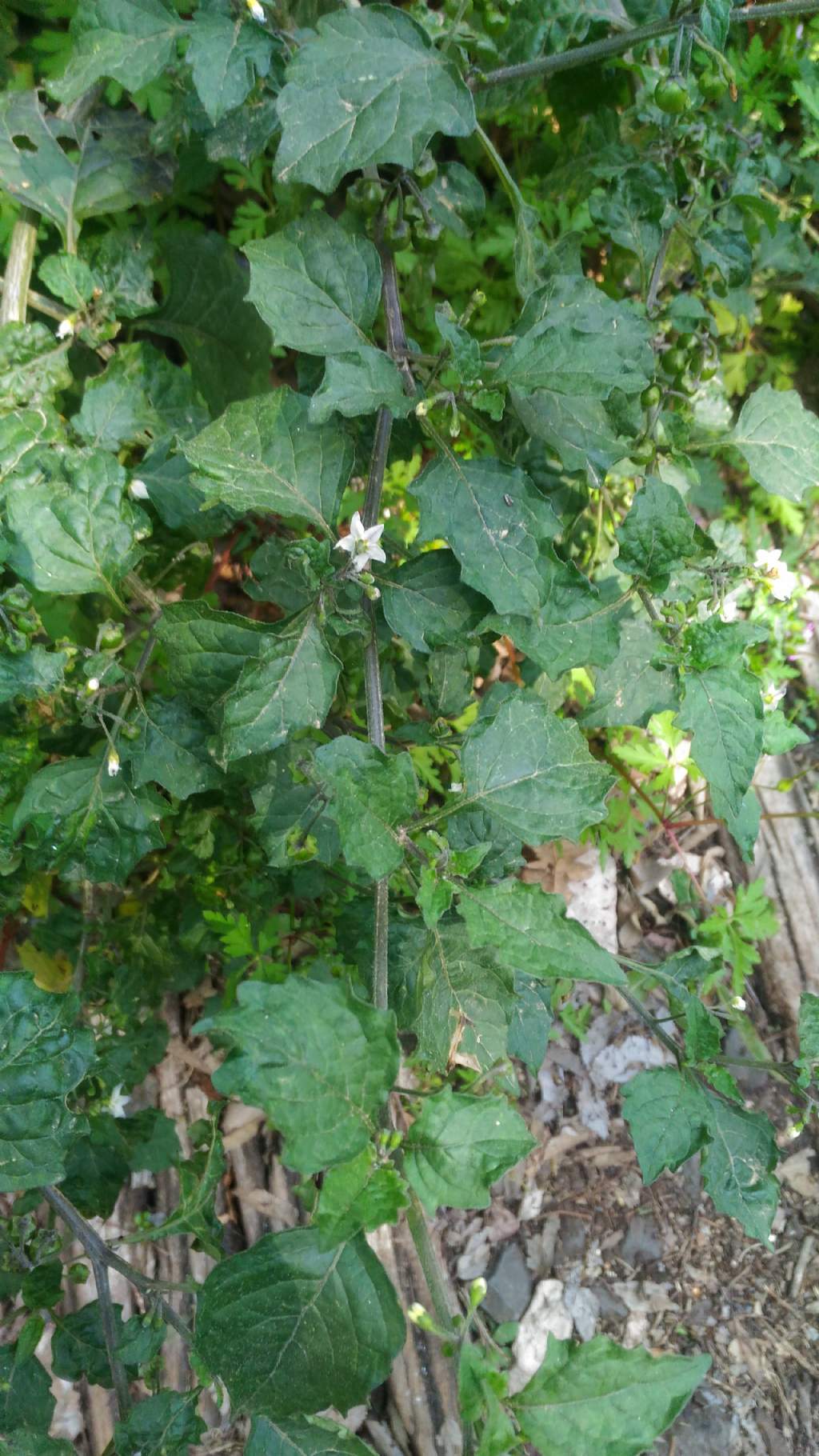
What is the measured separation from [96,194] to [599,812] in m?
1.86

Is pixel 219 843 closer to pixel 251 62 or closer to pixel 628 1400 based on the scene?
pixel 628 1400

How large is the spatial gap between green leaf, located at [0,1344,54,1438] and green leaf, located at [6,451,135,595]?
1.49 m

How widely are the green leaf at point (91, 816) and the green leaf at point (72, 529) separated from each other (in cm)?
37

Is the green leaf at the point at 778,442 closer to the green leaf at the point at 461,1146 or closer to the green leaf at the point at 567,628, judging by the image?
the green leaf at the point at 567,628

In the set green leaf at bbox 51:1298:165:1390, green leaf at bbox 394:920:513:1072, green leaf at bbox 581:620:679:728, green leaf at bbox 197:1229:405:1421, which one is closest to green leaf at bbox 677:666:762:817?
green leaf at bbox 581:620:679:728

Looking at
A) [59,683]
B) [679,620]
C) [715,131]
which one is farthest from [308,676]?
[715,131]

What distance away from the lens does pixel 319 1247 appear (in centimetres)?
134

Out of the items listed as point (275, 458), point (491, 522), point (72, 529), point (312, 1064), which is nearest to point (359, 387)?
point (275, 458)

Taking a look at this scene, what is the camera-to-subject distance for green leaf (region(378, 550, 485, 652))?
70.7 inches

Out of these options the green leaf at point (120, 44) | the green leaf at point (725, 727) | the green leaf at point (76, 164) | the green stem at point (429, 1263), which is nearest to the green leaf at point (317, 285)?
the green leaf at point (120, 44)

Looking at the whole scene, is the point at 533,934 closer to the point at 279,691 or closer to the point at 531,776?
the point at 531,776

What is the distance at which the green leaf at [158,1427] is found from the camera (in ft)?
5.63

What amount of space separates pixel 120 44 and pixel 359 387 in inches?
37.5

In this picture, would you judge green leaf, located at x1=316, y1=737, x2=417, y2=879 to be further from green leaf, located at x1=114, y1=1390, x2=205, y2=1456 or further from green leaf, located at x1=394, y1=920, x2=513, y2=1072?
green leaf, located at x1=114, y1=1390, x2=205, y2=1456
